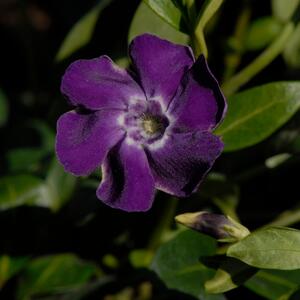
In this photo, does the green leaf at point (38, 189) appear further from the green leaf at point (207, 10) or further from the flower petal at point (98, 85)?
the green leaf at point (207, 10)

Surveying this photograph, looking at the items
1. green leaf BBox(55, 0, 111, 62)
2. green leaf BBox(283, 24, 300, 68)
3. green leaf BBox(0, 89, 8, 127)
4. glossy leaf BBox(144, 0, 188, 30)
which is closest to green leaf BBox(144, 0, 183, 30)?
glossy leaf BBox(144, 0, 188, 30)

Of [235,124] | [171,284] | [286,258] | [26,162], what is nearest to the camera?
[286,258]

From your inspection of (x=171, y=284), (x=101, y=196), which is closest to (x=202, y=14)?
→ (x=101, y=196)

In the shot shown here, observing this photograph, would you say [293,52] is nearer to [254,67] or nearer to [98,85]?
[254,67]

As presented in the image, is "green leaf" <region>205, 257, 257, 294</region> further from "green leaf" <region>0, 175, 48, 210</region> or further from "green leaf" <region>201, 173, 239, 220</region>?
"green leaf" <region>0, 175, 48, 210</region>

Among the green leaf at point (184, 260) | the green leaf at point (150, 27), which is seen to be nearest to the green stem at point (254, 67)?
the green leaf at point (150, 27)

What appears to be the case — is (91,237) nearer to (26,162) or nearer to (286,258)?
(26,162)
